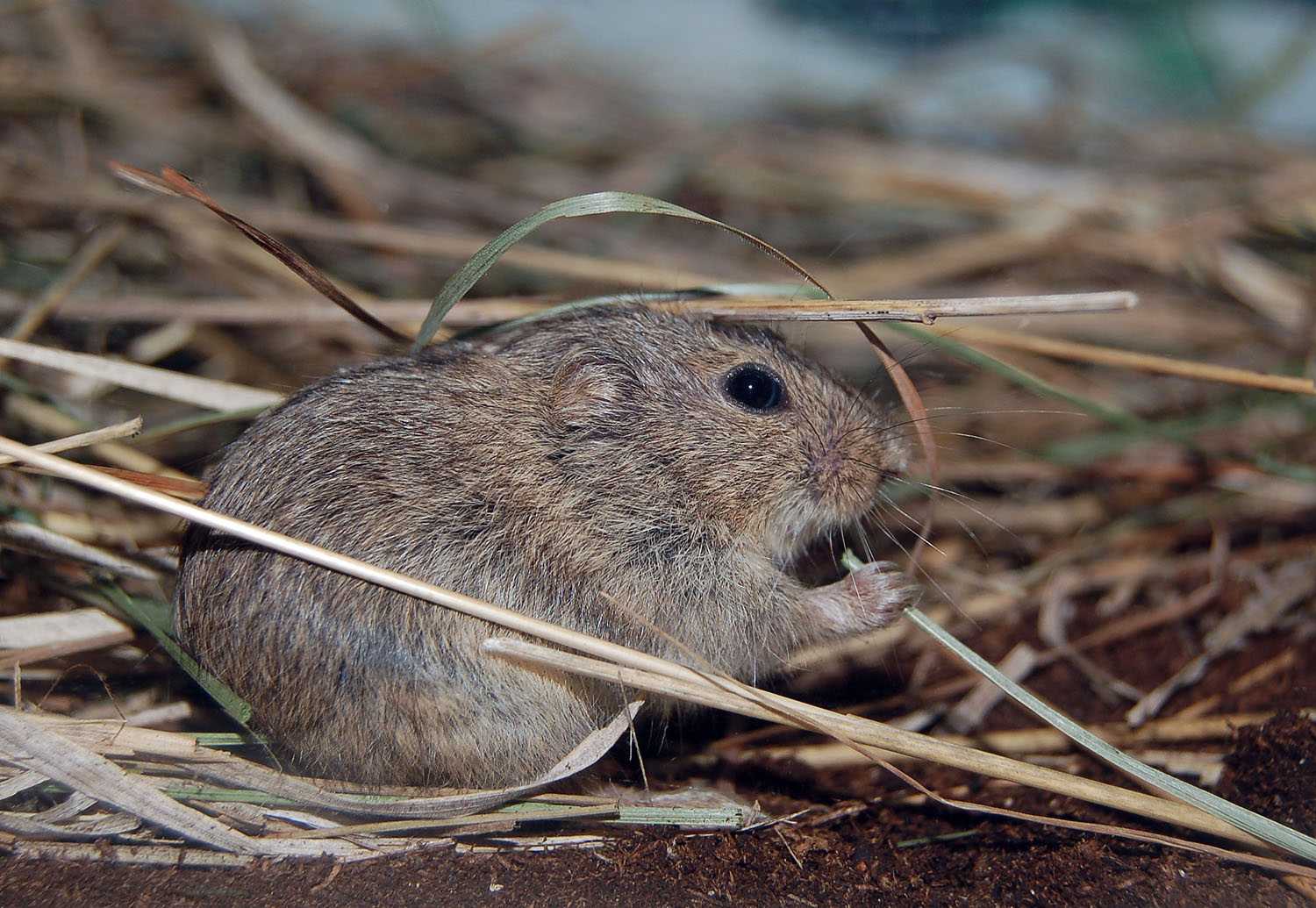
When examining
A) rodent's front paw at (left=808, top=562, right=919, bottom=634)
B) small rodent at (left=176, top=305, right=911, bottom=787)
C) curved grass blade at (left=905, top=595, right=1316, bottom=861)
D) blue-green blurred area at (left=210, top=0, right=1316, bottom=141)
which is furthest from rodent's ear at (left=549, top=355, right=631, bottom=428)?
blue-green blurred area at (left=210, top=0, right=1316, bottom=141)

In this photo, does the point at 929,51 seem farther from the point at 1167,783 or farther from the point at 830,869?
the point at 830,869

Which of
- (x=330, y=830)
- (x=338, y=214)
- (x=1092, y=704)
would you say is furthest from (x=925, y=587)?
(x=338, y=214)

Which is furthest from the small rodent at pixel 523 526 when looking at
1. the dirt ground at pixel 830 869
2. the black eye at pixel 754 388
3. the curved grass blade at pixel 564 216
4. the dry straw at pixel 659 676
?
the dirt ground at pixel 830 869

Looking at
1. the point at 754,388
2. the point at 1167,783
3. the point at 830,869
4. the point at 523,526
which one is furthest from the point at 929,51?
the point at 830,869

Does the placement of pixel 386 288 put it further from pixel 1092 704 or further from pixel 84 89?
pixel 1092 704

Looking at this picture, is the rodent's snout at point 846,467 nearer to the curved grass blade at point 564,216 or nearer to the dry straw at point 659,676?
the curved grass blade at point 564,216
